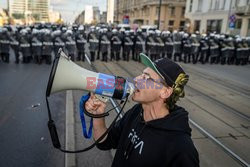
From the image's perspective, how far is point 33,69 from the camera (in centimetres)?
1108

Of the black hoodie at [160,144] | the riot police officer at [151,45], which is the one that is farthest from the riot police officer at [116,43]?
the black hoodie at [160,144]

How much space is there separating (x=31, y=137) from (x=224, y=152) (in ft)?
10.9

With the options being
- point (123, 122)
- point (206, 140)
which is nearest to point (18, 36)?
point (206, 140)

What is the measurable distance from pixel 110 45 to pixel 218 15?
27.5m

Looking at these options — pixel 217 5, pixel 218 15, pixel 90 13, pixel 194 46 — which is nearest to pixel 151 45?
pixel 194 46

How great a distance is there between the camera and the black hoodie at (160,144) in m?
1.56

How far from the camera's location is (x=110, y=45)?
14.4 meters

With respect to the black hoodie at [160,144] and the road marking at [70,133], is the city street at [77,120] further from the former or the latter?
the black hoodie at [160,144]

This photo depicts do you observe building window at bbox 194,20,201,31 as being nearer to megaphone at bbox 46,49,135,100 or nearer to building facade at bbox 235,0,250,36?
building facade at bbox 235,0,250,36

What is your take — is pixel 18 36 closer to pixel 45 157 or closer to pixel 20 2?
pixel 45 157

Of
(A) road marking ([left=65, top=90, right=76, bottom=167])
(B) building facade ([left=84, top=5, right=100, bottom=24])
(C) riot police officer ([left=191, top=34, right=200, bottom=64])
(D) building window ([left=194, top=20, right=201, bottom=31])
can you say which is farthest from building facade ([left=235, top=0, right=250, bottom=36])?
(B) building facade ([left=84, top=5, right=100, bottom=24])

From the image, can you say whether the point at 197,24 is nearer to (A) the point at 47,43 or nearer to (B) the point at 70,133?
(A) the point at 47,43

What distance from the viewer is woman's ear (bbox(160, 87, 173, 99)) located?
184 cm

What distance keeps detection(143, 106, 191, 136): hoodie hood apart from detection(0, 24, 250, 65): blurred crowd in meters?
11.0
